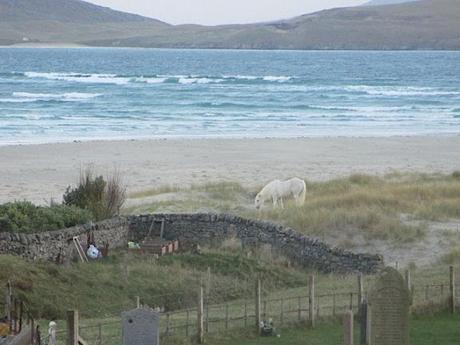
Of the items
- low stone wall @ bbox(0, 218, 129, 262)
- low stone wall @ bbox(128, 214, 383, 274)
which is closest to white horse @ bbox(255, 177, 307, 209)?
low stone wall @ bbox(128, 214, 383, 274)

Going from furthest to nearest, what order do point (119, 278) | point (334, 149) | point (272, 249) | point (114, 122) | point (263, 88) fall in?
point (263, 88), point (114, 122), point (334, 149), point (272, 249), point (119, 278)

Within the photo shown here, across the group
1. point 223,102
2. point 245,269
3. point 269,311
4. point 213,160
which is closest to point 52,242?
point 245,269

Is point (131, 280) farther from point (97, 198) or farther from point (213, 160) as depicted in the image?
point (213, 160)

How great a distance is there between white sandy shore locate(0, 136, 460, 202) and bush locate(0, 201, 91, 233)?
1116cm

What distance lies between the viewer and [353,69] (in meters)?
155

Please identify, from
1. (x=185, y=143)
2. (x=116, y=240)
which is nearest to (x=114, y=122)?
(x=185, y=143)

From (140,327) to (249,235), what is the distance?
13.5 meters

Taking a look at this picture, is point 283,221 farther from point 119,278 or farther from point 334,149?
point 334,149

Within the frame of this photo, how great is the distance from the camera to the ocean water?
67.6 meters

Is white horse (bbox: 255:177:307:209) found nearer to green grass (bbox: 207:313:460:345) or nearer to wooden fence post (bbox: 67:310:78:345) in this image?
green grass (bbox: 207:313:460:345)

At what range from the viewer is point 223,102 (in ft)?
295

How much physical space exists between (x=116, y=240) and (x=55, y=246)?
2.86 meters

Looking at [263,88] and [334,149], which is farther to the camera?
[263,88]

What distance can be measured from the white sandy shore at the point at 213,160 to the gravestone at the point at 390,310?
23.9 metres
